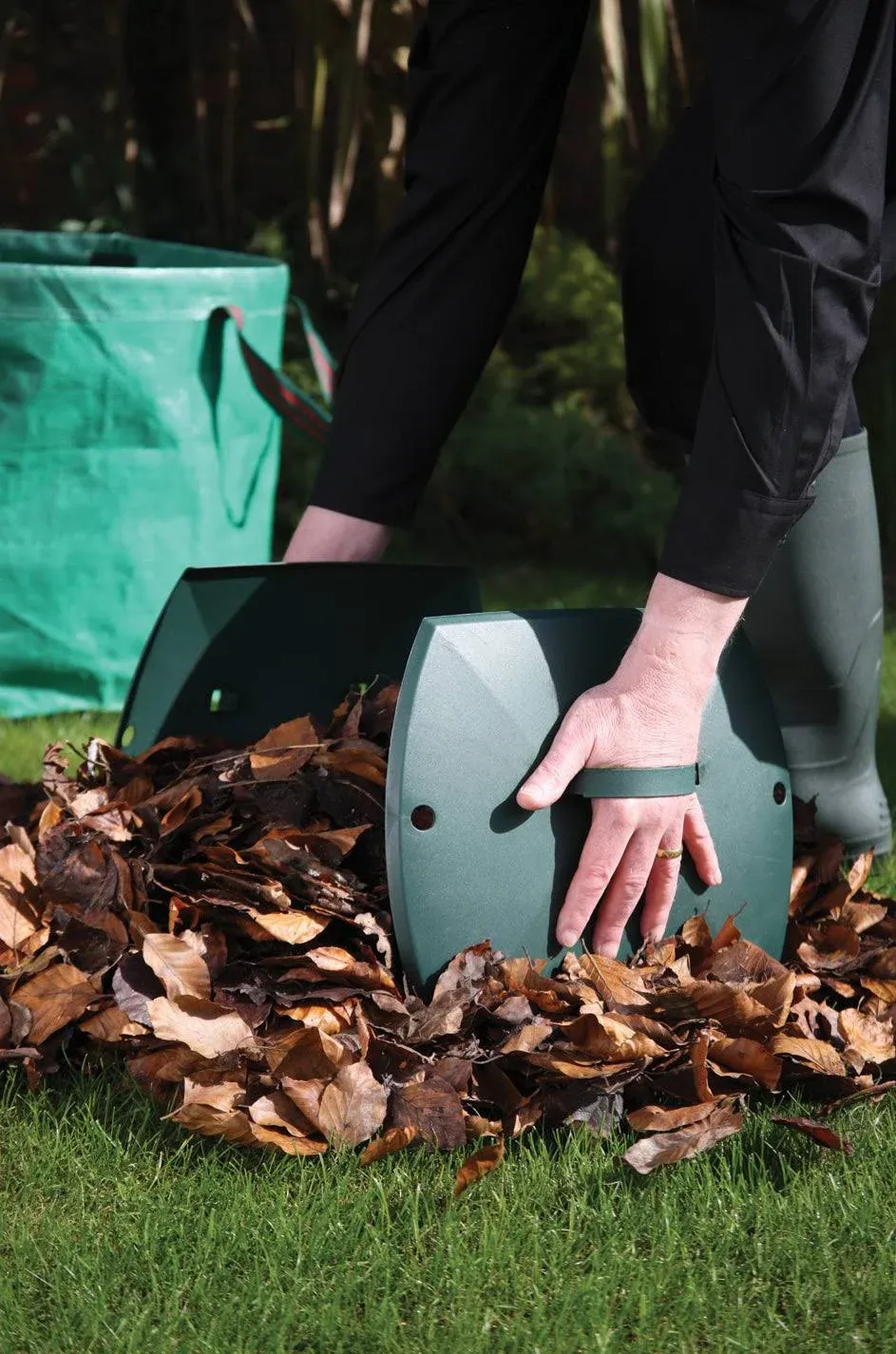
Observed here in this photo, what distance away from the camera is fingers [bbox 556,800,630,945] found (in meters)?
1.42

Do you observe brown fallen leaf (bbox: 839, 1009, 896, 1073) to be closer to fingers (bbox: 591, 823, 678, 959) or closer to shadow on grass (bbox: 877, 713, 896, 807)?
fingers (bbox: 591, 823, 678, 959)

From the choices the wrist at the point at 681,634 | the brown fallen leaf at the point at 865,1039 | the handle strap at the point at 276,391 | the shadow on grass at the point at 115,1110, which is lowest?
the shadow on grass at the point at 115,1110


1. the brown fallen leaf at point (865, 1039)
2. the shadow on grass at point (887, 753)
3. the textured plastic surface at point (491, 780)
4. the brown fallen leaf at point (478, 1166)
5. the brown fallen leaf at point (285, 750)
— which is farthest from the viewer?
the shadow on grass at point (887, 753)

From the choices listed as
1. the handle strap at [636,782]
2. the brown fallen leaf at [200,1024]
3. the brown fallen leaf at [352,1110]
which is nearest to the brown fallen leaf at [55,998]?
the brown fallen leaf at [200,1024]

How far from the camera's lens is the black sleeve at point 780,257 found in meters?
1.31

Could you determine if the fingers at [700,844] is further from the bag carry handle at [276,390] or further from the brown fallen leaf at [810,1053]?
the bag carry handle at [276,390]

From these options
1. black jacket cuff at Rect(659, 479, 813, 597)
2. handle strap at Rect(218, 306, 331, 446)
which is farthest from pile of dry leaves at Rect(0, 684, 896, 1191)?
handle strap at Rect(218, 306, 331, 446)

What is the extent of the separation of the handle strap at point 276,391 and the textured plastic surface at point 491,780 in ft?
4.55

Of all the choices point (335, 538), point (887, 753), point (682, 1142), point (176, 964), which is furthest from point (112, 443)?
point (682, 1142)

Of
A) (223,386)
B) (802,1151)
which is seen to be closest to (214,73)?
(223,386)

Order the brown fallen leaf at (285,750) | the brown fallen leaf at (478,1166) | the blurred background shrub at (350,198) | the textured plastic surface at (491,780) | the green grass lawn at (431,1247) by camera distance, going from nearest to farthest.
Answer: the green grass lawn at (431,1247) → the brown fallen leaf at (478,1166) → the textured plastic surface at (491,780) → the brown fallen leaf at (285,750) → the blurred background shrub at (350,198)

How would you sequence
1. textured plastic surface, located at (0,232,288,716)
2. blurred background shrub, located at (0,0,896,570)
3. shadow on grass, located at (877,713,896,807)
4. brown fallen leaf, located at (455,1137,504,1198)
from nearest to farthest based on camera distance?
brown fallen leaf, located at (455,1137,504,1198) < shadow on grass, located at (877,713,896,807) < textured plastic surface, located at (0,232,288,716) < blurred background shrub, located at (0,0,896,570)

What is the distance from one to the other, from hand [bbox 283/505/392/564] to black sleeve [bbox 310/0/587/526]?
1cm

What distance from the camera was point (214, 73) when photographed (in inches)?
195
